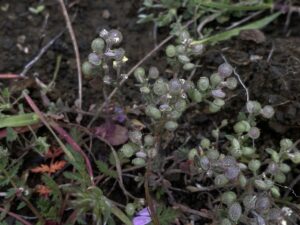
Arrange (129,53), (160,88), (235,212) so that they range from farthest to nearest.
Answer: (129,53), (160,88), (235,212)

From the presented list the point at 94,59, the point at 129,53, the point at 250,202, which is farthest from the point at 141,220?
the point at 129,53

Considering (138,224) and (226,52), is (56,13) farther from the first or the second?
(138,224)

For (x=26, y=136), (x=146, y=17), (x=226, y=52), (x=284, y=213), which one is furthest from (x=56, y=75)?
(x=284, y=213)

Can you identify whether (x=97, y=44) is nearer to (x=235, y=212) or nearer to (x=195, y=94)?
(x=195, y=94)

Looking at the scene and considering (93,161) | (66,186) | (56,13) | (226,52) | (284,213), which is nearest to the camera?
(284,213)

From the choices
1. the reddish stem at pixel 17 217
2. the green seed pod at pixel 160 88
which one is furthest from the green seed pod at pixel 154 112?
the reddish stem at pixel 17 217

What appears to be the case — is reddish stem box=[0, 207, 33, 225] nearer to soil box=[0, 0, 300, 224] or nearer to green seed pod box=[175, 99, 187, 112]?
soil box=[0, 0, 300, 224]
